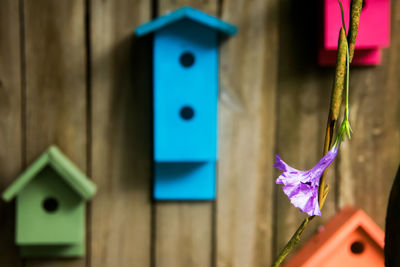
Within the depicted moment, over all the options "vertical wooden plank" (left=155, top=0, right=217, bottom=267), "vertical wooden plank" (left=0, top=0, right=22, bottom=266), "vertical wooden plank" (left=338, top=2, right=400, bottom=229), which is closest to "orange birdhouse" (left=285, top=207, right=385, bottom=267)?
"vertical wooden plank" (left=338, top=2, right=400, bottom=229)

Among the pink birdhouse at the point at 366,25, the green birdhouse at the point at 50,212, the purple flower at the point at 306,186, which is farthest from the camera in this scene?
the green birdhouse at the point at 50,212

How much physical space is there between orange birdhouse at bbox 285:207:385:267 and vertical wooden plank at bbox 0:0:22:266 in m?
0.61

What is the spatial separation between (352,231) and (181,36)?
0.50m

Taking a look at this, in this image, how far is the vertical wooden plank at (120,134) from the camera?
3.43ft

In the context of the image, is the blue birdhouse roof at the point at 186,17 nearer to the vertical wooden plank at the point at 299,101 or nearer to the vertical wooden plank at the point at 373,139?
the vertical wooden plank at the point at 299,101

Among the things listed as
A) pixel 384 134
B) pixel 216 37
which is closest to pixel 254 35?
pixel 216 37

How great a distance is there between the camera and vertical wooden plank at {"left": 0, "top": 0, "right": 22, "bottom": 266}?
3.45ft

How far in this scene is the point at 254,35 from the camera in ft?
3.41

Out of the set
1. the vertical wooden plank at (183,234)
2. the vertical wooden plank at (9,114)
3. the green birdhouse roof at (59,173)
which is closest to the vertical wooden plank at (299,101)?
the vertical wooden plank at (183,234)

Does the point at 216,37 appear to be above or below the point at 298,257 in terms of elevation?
above

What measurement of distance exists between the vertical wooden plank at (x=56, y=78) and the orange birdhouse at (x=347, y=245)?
511 millimetres

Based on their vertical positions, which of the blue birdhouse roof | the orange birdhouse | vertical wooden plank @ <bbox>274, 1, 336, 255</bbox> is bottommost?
the orange birdhouse

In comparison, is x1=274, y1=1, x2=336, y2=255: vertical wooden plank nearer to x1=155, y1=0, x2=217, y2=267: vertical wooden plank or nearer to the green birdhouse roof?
x1=155, y1=0, x2=217, y2=267: vertical wooden plank

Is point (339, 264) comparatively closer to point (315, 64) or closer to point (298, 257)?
point (298, 257)
